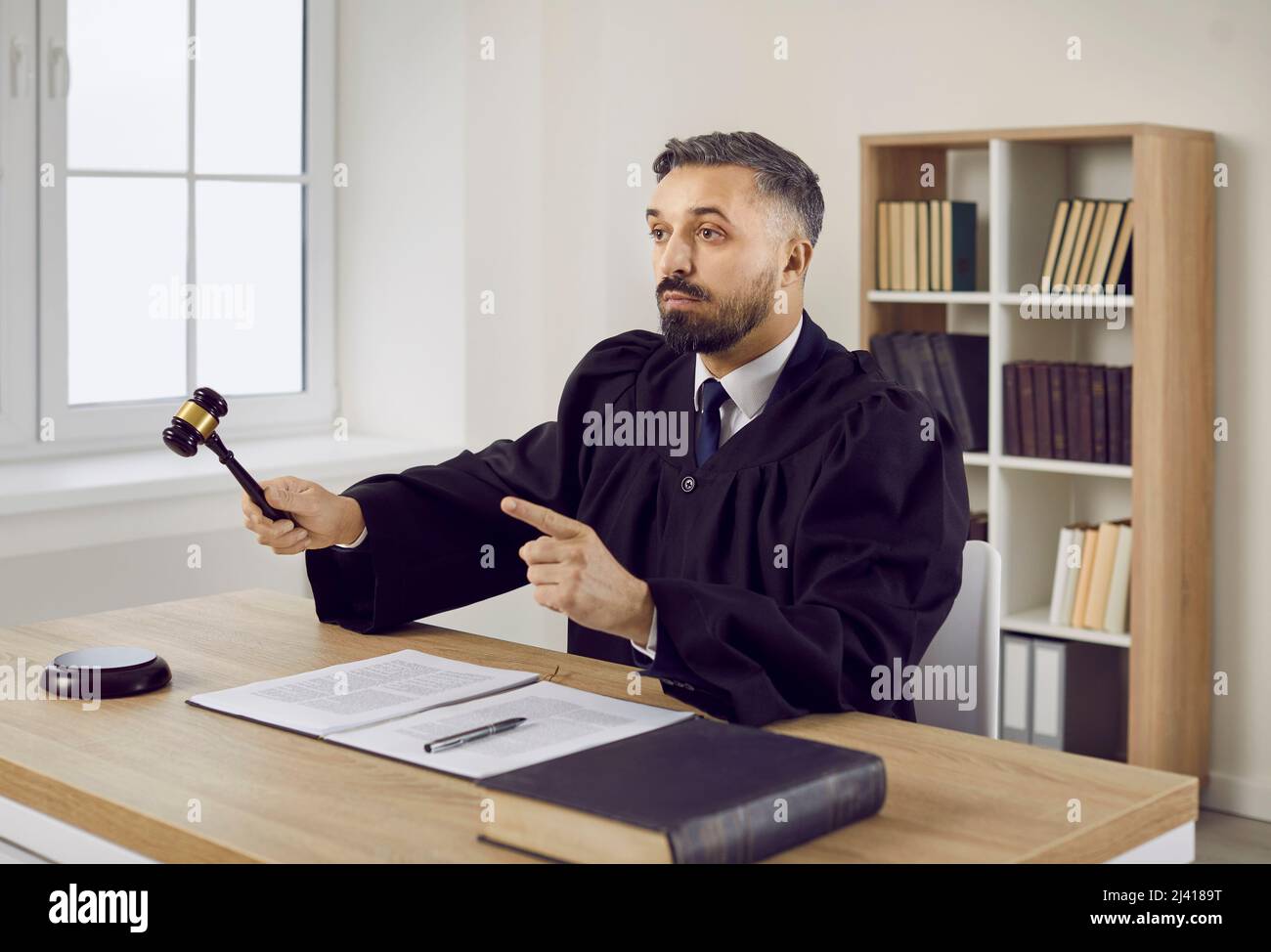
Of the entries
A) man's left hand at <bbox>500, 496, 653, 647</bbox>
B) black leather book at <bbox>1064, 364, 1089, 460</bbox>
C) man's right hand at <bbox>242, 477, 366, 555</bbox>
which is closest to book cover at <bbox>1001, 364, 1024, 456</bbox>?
black leather book at <bbox>1064, 364, 1089, 460</bbox>

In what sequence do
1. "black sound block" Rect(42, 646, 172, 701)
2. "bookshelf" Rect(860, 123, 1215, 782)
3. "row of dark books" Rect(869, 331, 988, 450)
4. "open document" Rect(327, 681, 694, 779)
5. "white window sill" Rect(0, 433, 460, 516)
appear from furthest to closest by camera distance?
"row of dark books" Rect(869, 331, 988, 450)
"bookshelf" Rect(860, 123, 1215, 782)
"white window sill" Rect(0, 433, 460, 516)
"black sound block" Rect(42, 646, 172, 701)
"open document" Rect(327, 681, 694, 779)

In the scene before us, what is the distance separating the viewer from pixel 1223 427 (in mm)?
4043

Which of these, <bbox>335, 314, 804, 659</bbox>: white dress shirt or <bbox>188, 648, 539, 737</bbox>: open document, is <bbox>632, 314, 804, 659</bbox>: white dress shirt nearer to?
<bbox>335, 314, 804, 659</bbox>: white dress shirt

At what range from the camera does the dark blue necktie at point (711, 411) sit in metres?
2.27

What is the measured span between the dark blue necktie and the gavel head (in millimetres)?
700

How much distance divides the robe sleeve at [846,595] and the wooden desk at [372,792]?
0.06 meters

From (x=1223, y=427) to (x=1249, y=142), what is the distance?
73 centimetres

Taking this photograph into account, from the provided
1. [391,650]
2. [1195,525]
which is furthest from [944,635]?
[1195,525]

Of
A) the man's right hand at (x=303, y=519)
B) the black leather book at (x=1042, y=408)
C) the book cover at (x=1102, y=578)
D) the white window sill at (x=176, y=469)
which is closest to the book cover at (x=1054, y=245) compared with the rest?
the black leather book at (x=1042, y=408)

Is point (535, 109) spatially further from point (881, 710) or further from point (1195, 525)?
point (881, 710)

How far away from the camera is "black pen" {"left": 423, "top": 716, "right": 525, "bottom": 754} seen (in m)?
1.65

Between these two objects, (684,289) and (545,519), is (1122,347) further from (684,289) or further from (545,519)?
(545,519)

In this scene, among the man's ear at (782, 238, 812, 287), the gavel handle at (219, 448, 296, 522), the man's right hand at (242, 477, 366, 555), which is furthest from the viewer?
the man's ear at (782, 238, 812, 287)

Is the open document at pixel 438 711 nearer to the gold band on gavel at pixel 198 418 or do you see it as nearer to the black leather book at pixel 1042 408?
the gold band on gavel at pixel 198 418
